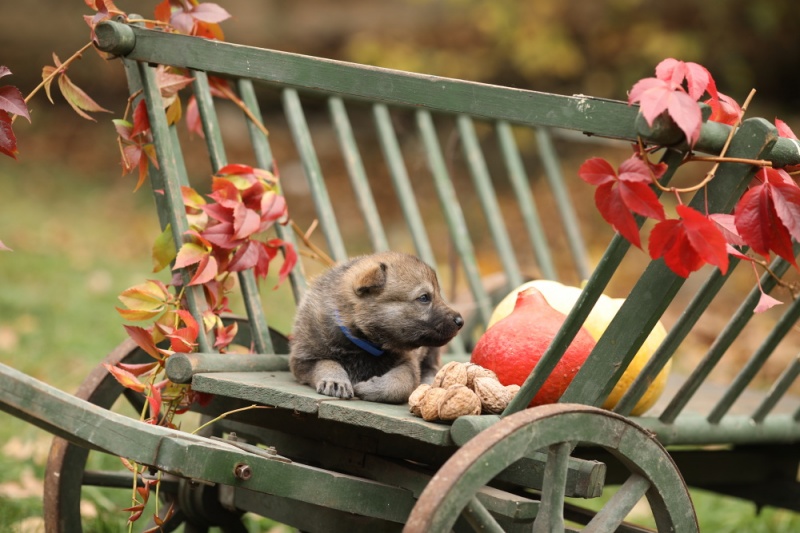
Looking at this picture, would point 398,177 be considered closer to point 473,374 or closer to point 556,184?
point 556,184

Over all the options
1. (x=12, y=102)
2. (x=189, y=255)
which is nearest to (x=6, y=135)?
(x=12, y=102)

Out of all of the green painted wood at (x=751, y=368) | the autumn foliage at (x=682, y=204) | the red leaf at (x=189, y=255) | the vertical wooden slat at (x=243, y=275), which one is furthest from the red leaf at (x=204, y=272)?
the green painted wood at (x=751, y=368)

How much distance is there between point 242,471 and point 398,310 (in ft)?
2.17

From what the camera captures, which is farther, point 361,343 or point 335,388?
point 361,343

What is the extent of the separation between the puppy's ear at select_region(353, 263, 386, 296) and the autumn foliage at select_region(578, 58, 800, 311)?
2.71 ft

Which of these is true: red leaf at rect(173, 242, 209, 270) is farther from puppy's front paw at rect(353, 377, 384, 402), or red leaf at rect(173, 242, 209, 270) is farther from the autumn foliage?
→ the autumn foliage

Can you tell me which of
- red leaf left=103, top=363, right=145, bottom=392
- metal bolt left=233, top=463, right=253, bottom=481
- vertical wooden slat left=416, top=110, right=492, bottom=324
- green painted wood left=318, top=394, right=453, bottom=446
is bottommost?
metal bolt left=233, top=463, right=253, bottom=481

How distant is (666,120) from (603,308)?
3.10 feet

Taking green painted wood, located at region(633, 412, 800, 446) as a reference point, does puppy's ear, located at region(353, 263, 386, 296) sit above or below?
above

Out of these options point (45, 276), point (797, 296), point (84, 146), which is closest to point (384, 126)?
point (797, 296)

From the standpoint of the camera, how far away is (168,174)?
8.17ft

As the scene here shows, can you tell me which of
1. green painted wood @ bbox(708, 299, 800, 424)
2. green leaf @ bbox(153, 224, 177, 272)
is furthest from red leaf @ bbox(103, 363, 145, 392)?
green painted wood @ bbox(708, 299, 800, 424)

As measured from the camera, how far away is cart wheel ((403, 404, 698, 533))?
5.87 feet

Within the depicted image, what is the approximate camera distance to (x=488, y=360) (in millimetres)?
2516
